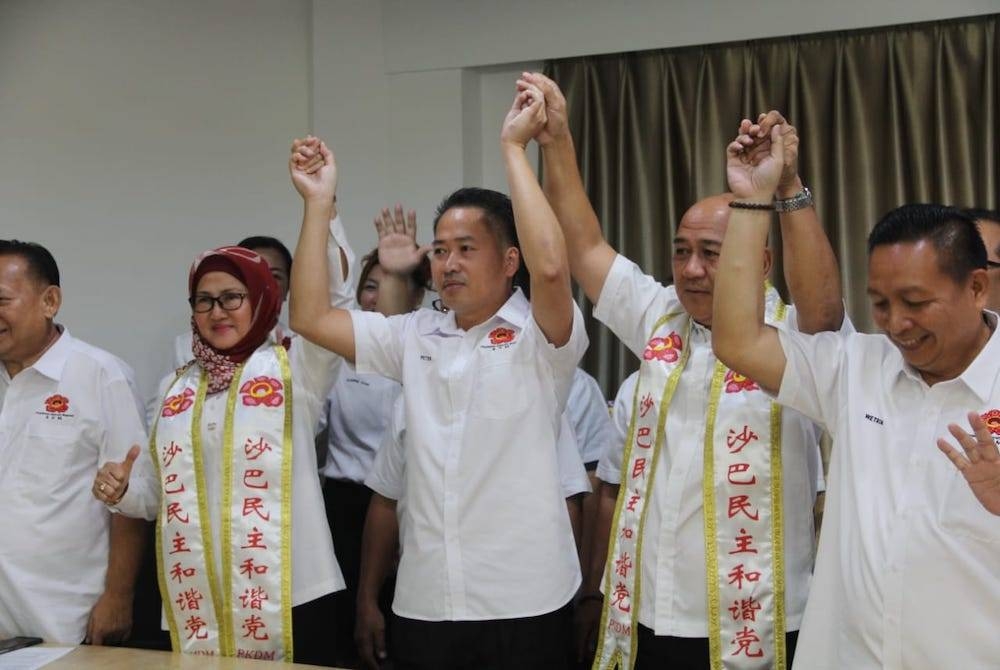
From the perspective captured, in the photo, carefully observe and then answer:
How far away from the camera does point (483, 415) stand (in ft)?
7.93

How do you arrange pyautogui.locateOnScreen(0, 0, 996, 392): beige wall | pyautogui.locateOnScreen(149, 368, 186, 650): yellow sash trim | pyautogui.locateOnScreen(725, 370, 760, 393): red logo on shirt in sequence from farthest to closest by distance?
pyautogui.locateOnScreen(0, 0, 996, 392): beige wall, pyautogui.locateOnScreen(149, 368, 186, 650): yellow sash trim, pyautogui.locateOnScreen(725, 370, 760, 393): red logo on shirt

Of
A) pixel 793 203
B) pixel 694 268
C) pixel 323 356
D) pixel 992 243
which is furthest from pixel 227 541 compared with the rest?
pixel 992 243

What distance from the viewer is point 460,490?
2.40m

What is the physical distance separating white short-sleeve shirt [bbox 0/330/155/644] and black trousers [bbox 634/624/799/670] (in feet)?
4.07

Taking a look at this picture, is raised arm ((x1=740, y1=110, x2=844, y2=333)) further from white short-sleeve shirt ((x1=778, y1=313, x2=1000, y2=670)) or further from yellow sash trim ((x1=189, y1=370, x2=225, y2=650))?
yellow sash trim ((x1=189, y1=370, x2=225, y2=650))

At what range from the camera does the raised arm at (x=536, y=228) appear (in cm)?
229

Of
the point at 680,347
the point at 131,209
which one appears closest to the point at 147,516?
the point at 680,347

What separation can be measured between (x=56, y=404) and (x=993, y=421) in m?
2.22

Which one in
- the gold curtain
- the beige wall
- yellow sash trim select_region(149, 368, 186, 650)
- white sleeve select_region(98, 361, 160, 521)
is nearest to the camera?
yellow sash trim select_region(149, 368, 186, 650)

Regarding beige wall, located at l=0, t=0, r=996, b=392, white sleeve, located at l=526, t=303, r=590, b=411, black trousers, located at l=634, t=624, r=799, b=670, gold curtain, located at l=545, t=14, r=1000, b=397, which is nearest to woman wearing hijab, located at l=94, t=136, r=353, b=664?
white sleeve, located at l=526, t=303, r=590, b=411

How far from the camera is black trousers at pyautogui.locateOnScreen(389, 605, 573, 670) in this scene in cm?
233

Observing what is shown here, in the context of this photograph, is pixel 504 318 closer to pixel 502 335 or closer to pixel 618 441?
pixel 502 335

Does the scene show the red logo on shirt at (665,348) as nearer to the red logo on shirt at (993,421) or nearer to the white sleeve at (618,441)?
the white sleeve at (618,441)

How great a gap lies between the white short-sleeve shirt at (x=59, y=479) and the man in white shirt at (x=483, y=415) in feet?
2.31
